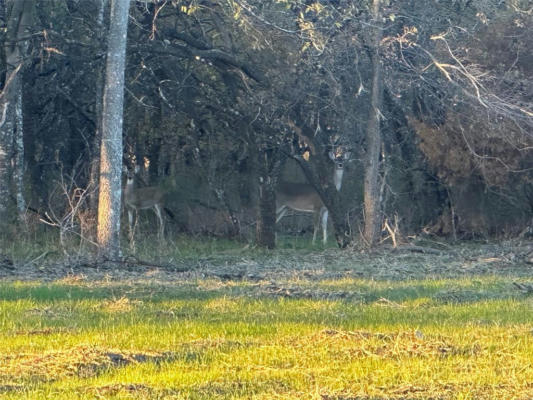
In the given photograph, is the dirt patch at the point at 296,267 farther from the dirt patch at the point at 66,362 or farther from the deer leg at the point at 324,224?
the dirt patch at the point at 66,362

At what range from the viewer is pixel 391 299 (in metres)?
13.0

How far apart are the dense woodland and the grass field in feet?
13.1

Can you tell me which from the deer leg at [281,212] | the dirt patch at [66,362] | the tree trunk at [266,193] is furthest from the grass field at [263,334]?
the deer leg at [281,212]


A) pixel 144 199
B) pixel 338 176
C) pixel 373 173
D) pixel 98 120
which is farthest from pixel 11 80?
pixel 338 176

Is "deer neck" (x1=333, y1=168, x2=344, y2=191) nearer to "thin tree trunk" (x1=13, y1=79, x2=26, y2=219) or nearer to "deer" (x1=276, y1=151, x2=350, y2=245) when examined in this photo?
"deer" (x1=276, y1=151, x2=350, y2=245)

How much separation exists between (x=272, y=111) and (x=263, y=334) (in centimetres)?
1173

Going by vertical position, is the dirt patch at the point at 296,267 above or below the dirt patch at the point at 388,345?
above

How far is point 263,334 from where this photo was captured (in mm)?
10070

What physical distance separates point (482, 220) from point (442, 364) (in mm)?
18175

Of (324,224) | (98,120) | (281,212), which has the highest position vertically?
(98,120)

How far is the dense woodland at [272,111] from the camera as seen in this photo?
1980 centimetres

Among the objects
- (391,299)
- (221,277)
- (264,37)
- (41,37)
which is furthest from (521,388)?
(41,37)

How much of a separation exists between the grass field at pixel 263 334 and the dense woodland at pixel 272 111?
3.99 meters

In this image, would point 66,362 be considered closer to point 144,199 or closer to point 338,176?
point 144,199
